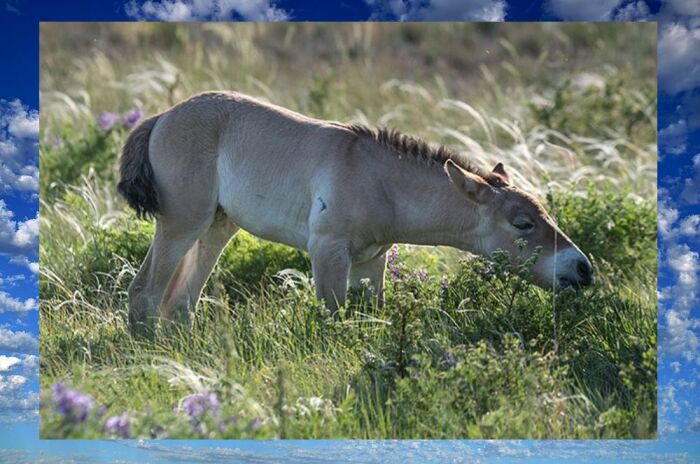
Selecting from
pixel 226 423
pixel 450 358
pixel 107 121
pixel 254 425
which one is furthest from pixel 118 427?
pixel 107 121

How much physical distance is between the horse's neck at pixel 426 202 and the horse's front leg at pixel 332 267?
470 millimetres

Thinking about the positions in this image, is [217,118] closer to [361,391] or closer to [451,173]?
[451,173]

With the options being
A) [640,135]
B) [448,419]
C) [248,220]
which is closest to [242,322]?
[248,220]

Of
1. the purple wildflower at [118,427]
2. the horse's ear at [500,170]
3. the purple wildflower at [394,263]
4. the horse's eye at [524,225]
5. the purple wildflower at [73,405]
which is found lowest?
the purple wildflower at [118,427]

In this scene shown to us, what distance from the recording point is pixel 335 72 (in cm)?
1695

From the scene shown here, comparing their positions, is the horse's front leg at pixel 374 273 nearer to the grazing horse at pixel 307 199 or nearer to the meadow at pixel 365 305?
the grazing horse at pixel 307 199

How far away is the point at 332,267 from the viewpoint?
827cm

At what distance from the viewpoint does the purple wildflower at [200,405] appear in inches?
279

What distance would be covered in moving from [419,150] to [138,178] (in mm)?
2147

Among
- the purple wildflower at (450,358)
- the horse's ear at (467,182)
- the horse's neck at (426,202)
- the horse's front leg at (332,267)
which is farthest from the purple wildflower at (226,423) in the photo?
the horse's ear at (467,182)

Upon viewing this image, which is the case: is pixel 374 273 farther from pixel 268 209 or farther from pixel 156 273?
pixel 156 273

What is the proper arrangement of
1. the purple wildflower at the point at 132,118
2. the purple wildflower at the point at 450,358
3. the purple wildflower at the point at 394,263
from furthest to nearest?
the purple wildflower at the point at 132,118, the purple wildflower at the point at 394,263, the purple wildflower at the point at 450,358

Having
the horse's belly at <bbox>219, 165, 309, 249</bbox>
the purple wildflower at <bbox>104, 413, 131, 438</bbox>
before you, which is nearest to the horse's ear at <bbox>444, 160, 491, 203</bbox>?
the horse's belly at <bbox>219, 165, 309, 249</bbox>

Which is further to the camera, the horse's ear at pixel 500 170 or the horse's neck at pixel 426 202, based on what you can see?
the horse's ear at pixel 500 170
